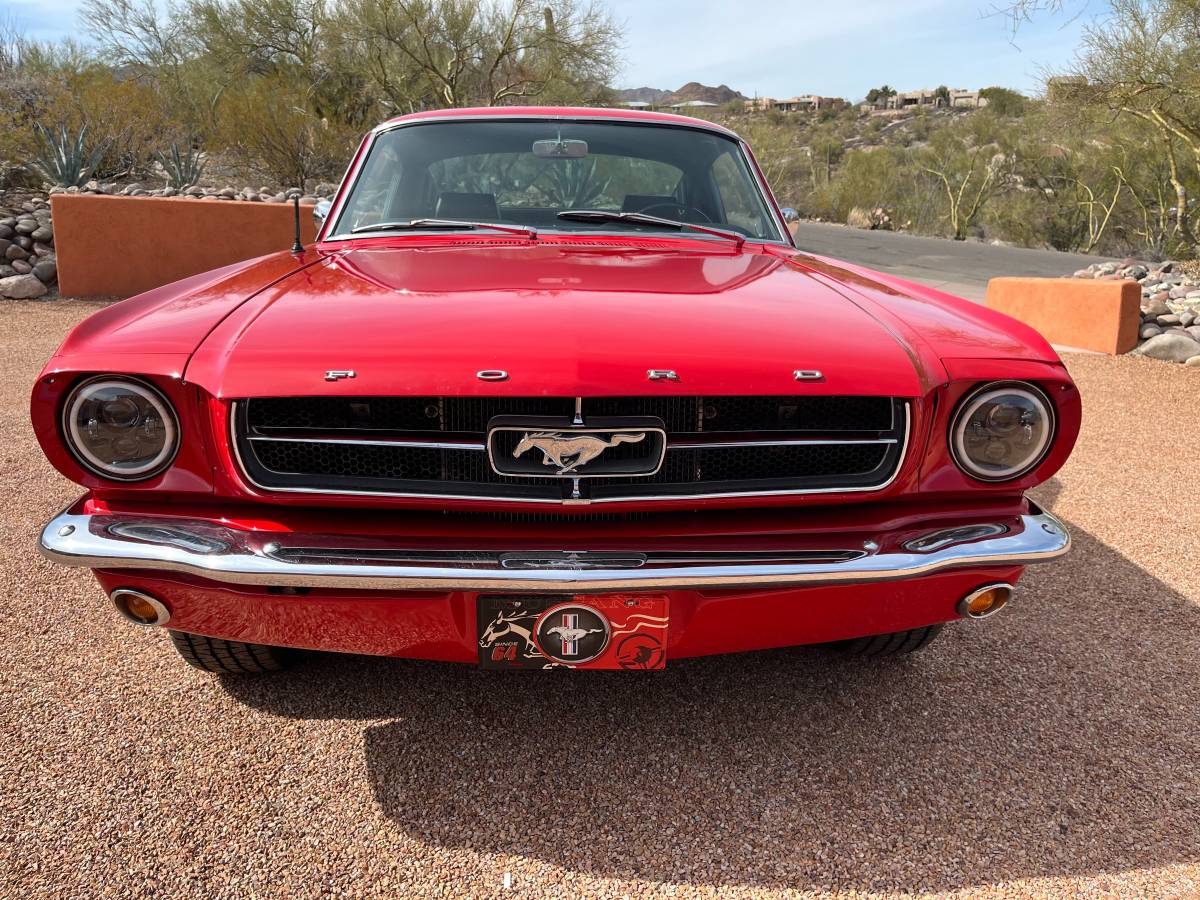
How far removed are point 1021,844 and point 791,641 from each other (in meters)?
0.64

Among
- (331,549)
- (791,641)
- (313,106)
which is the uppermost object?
(313,106)

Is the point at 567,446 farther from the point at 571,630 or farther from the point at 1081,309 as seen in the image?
the point at 1081,309

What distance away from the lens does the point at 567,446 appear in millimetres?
1676

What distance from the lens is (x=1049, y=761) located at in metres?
2.11

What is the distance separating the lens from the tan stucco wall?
24.3 feet

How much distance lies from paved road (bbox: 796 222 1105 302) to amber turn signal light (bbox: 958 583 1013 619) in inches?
373

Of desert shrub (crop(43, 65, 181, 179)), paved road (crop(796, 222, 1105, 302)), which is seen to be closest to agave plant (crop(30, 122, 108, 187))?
desert shrub (crop(43, 65, 181, 179))

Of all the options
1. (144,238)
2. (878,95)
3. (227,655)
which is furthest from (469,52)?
(878,95)

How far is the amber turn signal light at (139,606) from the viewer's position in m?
1.77

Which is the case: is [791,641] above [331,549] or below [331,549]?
below

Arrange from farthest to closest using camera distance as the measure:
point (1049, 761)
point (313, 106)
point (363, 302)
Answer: point (313, 106), point (1049, 761), point (363, 302)

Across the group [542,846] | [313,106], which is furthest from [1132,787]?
[313,106]

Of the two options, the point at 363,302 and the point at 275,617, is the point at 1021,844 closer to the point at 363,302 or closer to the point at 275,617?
the point at 275,617

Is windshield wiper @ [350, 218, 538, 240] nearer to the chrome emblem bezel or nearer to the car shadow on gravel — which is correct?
the chrome emblem bezel
